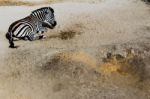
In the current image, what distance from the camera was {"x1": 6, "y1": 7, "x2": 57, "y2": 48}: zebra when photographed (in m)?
19.6

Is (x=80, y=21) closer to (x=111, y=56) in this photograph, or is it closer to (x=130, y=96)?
(x=111, y=56)

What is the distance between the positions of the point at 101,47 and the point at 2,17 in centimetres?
612

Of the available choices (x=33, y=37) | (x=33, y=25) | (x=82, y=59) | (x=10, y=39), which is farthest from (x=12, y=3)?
(x=82, y=59)

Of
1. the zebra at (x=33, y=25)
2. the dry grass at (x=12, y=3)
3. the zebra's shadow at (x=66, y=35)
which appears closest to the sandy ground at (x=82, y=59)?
the zebra's shadow at (x=66, y=35)

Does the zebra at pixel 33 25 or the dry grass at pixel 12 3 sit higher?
the dry grass at pixel 12 3

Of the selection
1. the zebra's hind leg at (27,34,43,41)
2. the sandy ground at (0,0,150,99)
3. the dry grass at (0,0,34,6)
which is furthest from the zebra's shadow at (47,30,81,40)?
the dry grass at (0,0,34,6)

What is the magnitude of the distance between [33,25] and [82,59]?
3.95 m

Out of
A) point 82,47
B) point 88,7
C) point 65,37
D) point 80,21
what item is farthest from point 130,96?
point 88,7

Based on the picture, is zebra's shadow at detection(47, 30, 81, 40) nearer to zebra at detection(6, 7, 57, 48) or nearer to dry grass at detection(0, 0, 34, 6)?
zebra at detection(6, 7, 57, 48)

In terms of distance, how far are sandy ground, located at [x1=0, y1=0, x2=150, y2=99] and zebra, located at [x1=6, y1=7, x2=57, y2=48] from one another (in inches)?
13.7

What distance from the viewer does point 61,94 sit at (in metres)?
15.6

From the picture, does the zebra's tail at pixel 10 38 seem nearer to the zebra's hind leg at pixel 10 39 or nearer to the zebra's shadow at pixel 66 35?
the zebra's hind leg at pixel 10 39

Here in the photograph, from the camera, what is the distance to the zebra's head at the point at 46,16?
20734 millimetres

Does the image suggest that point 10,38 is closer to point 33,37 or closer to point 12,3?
point 33,37
